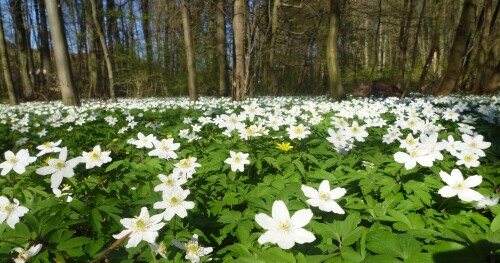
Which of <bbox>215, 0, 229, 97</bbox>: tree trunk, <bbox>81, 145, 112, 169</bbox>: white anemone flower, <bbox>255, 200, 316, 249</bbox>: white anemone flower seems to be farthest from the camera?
<bbox>215, 0, 229, 97</bbox>: tree trunk

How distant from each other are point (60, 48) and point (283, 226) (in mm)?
9186

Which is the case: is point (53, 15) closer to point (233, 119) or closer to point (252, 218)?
point (233, 119)

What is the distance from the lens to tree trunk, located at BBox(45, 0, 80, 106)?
26.7 feet

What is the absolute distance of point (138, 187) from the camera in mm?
1813

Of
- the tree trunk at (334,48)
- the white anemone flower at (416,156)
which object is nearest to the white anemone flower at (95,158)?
the white anemone flower at (416,156)

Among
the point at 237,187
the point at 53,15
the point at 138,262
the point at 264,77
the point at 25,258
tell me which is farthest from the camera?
the point at 264,77

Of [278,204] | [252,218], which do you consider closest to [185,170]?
[252,218]

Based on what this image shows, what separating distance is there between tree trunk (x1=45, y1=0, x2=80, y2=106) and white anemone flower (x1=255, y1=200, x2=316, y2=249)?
8901 mm

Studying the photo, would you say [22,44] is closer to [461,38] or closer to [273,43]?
[273,43]

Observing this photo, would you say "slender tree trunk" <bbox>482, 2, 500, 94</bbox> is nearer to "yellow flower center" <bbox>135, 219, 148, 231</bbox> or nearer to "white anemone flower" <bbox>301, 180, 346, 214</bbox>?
"white anemone flower" <bbox>301, 180, 346, 214</bbox>

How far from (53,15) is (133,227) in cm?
913

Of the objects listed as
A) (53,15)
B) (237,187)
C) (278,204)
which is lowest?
(237,187)

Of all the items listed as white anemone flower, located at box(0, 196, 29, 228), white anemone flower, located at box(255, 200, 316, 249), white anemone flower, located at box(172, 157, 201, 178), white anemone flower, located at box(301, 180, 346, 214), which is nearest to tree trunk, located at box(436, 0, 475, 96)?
white anemone flower, located at box(301, 180, 346, 214)

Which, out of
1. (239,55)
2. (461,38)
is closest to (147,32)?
(239,55)
